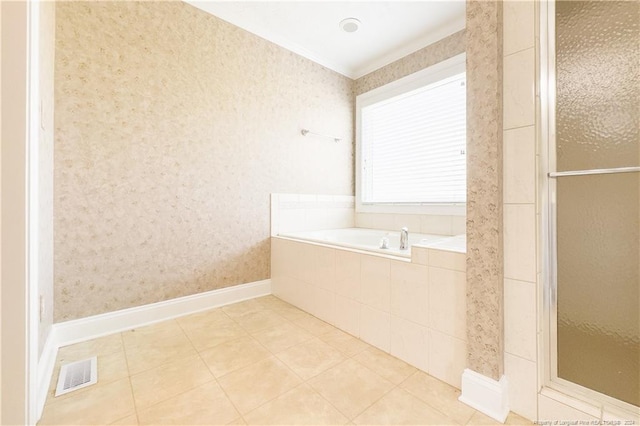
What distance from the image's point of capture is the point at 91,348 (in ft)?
5.44

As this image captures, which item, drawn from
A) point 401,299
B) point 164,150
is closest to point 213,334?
point 401,299

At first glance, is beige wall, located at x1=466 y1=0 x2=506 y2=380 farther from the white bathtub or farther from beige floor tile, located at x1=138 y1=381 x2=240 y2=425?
the white bathtub

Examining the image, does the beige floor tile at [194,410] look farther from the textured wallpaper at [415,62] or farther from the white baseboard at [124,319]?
the textured wallpaper at [415,62]

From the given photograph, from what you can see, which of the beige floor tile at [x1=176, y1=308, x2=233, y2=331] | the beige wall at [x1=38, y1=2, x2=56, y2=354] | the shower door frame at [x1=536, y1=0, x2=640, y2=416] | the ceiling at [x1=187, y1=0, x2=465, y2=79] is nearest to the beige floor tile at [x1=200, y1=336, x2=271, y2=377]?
the beige floor tile at [x1=176, y1=308, x2=233, y2=331]

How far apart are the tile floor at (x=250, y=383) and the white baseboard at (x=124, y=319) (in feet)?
0.20

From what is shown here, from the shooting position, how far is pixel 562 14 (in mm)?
1056

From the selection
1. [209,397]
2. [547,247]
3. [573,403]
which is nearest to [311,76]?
[547,247]

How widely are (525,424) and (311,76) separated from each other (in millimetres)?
2993

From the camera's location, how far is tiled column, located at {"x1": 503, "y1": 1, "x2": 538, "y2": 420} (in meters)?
1.06

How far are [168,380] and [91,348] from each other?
69cm

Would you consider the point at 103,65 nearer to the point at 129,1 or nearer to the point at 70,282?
the point at 129,1

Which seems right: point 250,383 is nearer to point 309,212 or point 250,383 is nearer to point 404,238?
point 404,238

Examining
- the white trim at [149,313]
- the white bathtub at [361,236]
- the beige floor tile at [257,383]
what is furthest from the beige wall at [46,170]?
the white bathtub at [361,236]

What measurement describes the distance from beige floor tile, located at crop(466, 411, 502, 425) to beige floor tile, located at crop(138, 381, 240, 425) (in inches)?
36.6
